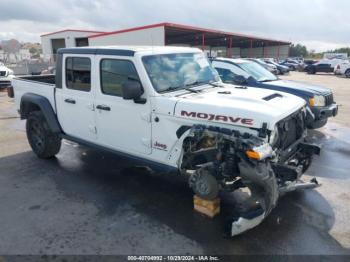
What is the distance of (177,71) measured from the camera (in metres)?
4.05

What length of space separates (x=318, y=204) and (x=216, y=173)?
5.83 ft

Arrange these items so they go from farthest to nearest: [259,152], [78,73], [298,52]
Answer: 1. [298,52]
2. [78,73]
3. [259,152]

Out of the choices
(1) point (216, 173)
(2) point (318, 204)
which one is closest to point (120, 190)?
(1) point (216, 173)

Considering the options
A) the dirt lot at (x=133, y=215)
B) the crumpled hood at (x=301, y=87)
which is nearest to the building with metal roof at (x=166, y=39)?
the dirt lot at (x=133, y=215)

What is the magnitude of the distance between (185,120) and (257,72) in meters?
5.41

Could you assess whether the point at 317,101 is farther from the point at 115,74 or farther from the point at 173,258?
the point at 173,258

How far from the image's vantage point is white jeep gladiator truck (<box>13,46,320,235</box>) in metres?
3.06

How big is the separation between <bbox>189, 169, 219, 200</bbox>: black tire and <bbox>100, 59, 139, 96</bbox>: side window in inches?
57.8

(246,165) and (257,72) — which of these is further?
(257,72)

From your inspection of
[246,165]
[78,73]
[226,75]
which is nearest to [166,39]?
[226,75]

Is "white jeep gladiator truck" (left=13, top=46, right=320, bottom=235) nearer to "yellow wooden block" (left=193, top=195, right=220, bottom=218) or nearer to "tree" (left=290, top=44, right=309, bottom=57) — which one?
"yellow wooden block" (left=193, top=195, right=220, bottom=218)

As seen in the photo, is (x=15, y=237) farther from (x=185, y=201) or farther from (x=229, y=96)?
(x=229, y=96)

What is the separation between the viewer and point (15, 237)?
10.8 ft

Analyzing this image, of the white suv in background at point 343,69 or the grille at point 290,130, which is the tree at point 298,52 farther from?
the grille at point 290,130
